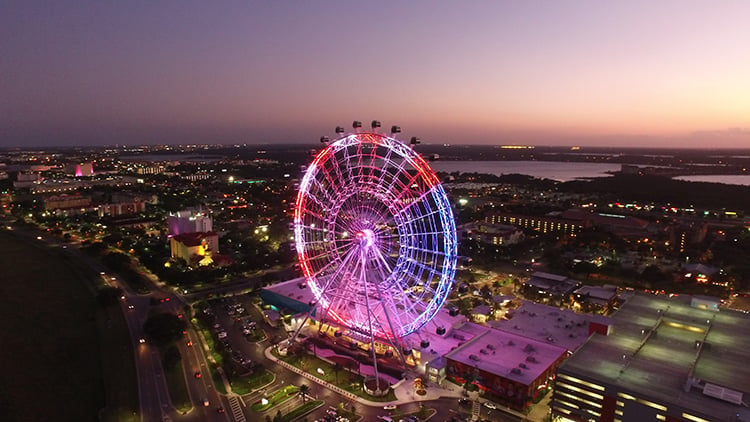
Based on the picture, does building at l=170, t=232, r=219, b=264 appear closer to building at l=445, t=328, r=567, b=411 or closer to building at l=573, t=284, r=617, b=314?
→ building at l=445, t=328, r=567, b=411

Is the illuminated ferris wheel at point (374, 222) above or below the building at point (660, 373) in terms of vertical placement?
above

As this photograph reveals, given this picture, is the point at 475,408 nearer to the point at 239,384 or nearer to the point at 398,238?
the point at 398,238

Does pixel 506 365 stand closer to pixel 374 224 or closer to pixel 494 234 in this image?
pixel 374 224

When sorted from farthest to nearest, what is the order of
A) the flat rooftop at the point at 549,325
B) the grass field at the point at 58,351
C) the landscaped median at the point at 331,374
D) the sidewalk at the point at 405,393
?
the flat rooftop at the point at 549,325
the landscaped median at the point at 331,374
the grass field at the point at 58,351
the sidewalk at the point at 405,393

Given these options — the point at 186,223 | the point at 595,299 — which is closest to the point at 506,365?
the point at 595,299

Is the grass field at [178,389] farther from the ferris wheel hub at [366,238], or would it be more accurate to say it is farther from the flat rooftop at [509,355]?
the flat rooftop at [509,355]

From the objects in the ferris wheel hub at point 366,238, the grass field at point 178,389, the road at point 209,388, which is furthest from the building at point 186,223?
the ferris wheel hub at point 366,238
